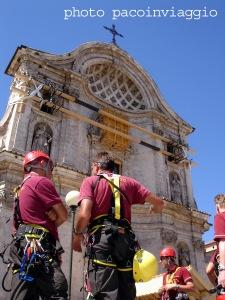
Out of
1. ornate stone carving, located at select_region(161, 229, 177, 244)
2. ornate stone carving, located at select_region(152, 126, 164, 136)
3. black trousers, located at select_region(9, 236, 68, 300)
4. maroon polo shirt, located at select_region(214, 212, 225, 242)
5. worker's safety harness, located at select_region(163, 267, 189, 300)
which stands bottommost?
black trousers, located at select_region(9, 236, 68, 300)

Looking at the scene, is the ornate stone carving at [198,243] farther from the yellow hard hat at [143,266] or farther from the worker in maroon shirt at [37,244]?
the worker in maroon shirt at [37,244]

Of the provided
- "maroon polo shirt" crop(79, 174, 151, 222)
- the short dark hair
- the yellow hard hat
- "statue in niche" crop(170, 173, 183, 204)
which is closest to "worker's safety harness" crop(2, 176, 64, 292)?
"maroon polo shirt" crop(79, 174, 151, 222)

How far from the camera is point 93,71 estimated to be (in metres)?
23.9

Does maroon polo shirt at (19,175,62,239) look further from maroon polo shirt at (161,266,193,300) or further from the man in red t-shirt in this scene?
maroon polo shirt at (161,266,193,300)

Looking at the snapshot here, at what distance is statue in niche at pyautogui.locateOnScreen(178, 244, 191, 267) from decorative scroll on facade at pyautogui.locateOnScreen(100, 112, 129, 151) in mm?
5972

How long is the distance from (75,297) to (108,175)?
10.8m

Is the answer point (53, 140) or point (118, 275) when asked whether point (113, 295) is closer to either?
point (118, 275)

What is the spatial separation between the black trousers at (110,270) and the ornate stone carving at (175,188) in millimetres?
16474

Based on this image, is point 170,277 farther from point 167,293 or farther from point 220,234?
point 220,234

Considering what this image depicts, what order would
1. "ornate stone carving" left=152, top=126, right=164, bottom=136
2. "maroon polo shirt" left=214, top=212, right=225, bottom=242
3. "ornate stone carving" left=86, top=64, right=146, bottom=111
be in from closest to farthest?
"maroon polo shirt" left=214, top=212, right=225, bottom=242 < "ornate stone carving" left=152, top=126, right=164, bottom=136 < "ornate stone carving" left=86, top=64, right=146, bottom=111

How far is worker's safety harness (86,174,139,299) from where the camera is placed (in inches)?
181

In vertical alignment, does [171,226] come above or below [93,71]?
below

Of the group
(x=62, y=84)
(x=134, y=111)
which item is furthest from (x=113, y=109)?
(x=62, y=84)

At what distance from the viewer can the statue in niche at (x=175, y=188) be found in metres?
21.2
